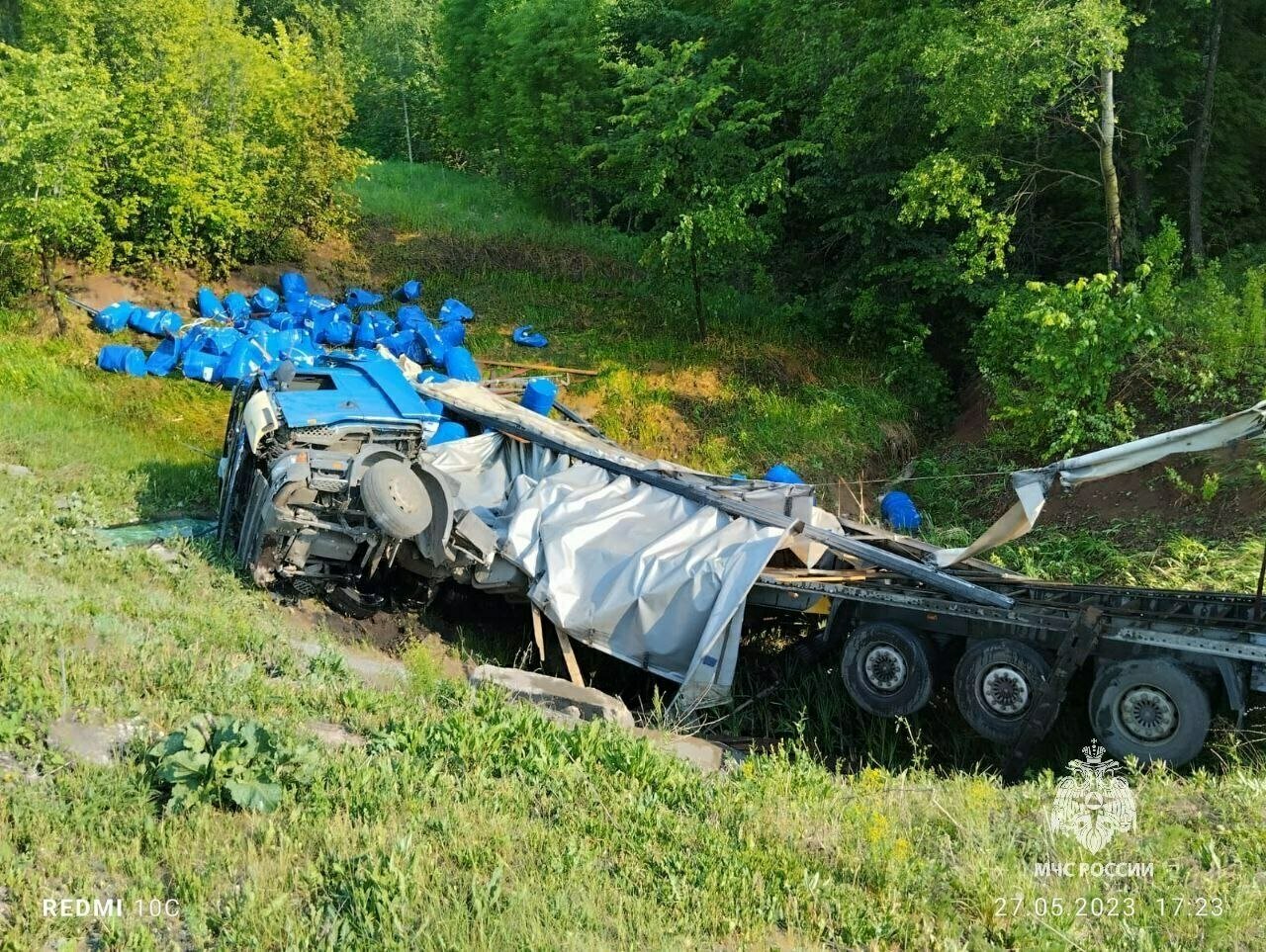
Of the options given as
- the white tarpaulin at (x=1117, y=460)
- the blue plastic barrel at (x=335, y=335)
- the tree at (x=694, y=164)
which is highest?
the tree at (x=694, y=164)

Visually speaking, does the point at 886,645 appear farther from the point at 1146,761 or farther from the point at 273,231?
→ the point at 273,231

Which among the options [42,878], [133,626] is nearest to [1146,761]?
[42,878]

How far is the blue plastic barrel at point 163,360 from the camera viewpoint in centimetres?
1509

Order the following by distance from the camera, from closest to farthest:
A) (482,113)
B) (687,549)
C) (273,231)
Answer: (687,549), (273,231), (482,113)

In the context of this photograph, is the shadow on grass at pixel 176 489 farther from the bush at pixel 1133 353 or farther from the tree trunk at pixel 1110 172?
the tree trunk at pixel 1110 172

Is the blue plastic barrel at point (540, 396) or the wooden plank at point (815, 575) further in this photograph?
the blue plastic barrel at point (540, 396)

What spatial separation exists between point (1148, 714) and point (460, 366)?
11.3m

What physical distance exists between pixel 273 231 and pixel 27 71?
4.87m

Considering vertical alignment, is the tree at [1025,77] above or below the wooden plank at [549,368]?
above

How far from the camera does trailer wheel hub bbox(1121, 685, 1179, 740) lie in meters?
6.04

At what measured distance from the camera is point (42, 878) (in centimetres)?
385

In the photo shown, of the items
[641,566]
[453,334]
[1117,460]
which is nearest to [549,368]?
[453,334]

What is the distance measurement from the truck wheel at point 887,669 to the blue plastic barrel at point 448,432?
490cm

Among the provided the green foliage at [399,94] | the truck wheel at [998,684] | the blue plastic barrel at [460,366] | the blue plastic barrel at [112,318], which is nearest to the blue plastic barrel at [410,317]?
the blue plastic barrel at [460,366]
